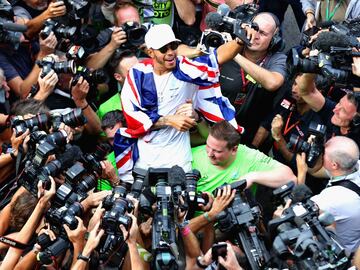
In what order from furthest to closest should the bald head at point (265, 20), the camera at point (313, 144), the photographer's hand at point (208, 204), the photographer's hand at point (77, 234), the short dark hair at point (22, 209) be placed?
the bald head at point (265, 20)
the camera at point (313, 144)
the photographer's hand at point (208, 204)
the short dark hair at point (22, 209)
the photographer's hand at point (77, 234)

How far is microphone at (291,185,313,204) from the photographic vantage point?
505 centimetres

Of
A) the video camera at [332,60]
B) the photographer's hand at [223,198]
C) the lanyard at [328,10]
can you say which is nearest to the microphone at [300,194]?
the photographer's hand at [223,198]

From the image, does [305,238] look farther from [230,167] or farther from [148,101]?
[148,101]

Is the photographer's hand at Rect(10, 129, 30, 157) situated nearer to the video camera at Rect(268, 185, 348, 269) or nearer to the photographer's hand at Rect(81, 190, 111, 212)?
the photographer's hand at Rect(81, 190, 111, 212)

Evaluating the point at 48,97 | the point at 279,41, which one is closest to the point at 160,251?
the point at 48,97

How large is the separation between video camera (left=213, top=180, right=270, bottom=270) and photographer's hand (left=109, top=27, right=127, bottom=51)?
2.07 meters

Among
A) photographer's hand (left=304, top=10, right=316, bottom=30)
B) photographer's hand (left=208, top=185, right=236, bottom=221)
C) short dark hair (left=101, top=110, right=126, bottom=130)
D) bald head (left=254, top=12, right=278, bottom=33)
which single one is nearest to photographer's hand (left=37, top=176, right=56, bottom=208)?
photographer's hand (left=208, top=185, right=236, bottom=221)

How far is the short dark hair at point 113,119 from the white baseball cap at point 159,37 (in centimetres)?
79

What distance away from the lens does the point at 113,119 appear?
641 centimetres

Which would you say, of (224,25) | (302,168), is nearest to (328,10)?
(224,25)

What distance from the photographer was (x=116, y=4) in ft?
23.2

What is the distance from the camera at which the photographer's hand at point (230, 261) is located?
16.0 feet

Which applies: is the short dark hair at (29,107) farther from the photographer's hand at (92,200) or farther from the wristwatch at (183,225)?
the wristwatch at (183,225)

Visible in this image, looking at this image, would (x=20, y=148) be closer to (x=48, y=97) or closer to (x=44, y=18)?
(x=48, y=97)
